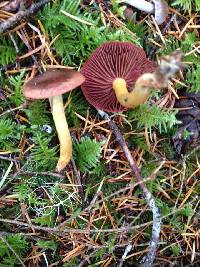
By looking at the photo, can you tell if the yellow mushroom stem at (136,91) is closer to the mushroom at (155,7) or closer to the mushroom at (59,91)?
the mushroom at (59,91)

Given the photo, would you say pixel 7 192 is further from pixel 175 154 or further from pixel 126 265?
pixel 175 154

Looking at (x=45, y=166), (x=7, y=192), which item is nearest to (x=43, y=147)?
(x=45, y=166)

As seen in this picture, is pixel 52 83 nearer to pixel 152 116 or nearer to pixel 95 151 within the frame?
pixel 95 151

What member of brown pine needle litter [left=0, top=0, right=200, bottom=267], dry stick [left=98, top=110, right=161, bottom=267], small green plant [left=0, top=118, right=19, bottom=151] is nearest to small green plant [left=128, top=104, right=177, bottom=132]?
brown pine needle litter [left=0, top=0, right=200, bottom=267]

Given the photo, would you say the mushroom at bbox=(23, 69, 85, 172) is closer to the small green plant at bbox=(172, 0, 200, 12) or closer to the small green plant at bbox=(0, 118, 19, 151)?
the small green plant at bbox=(0, 118, 19, 151)

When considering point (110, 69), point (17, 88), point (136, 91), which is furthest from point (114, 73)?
point (17, 88)

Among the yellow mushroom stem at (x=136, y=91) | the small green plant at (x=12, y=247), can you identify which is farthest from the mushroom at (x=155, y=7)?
the small green plant at (x=12, y=247)
